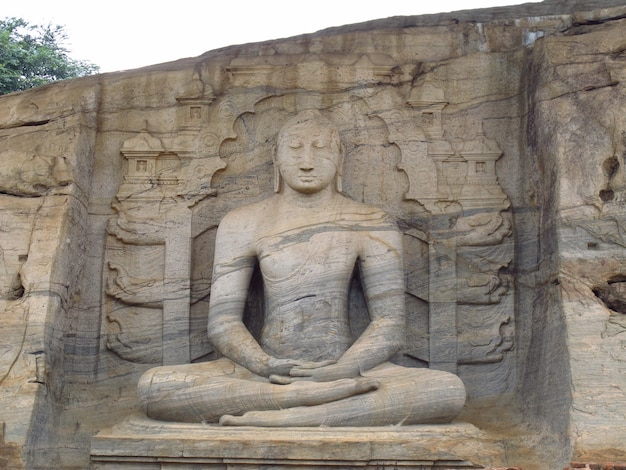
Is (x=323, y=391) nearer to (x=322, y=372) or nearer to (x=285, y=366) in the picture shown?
(x=322, y=372)

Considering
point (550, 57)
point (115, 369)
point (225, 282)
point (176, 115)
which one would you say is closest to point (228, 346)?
point (225, 282)

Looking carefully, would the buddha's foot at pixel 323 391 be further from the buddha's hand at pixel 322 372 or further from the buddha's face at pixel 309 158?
the buddha's face at pixel 309 158

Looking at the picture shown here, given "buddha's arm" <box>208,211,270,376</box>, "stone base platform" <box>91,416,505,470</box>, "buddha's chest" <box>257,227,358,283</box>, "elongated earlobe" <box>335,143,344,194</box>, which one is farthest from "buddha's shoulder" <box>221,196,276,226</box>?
"stone base platform" <box>91,416,505,470</box>

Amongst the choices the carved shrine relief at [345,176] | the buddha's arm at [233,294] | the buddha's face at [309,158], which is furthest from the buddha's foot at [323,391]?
the buddha's face at [309,158]

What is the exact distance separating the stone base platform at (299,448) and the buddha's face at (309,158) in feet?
7.80

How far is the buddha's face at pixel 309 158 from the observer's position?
10609 mm

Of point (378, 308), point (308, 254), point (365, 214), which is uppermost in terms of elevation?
point (365, 214)

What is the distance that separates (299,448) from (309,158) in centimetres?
274

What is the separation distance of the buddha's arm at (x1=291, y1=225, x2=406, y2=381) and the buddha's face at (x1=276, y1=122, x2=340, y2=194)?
1.97 feet

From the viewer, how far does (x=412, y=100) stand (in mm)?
11195

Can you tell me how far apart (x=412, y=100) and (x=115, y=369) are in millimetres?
3433

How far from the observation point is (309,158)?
10.6 m

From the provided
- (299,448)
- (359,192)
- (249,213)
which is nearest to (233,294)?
(249,213)

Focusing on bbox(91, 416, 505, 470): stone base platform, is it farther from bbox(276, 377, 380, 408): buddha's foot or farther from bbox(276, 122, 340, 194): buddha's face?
bbox(276, 122, 340, 194): buddha's face
